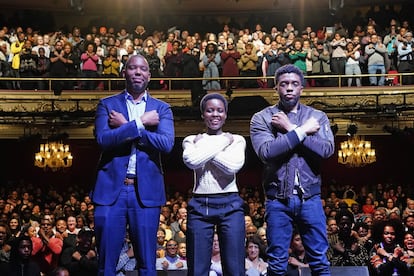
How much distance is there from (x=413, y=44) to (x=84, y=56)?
21.0 feet

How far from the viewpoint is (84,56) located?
14.6 meters

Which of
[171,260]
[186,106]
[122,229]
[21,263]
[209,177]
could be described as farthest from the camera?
[186,106]

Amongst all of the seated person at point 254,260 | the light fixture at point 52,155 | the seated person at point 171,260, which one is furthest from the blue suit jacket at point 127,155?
the light fixture at point 52,155

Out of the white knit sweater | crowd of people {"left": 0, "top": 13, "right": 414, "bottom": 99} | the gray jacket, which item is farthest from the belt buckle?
crowd of people {"left": 0, "top": 13, "right": 414, "bottom": 99}

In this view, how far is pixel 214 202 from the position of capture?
14.5 feet

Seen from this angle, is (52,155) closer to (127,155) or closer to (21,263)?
(21,263)

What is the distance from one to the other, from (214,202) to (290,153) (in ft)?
1.78

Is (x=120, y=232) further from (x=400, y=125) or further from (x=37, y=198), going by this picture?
(x=400, y=125)

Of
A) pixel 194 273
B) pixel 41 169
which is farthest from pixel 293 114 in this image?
pixel 41 169

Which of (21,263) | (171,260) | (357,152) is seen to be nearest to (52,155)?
(357,152)

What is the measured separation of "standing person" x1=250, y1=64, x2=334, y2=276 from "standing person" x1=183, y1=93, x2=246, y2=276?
0.69 feet

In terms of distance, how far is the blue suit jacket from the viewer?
13.7 feet

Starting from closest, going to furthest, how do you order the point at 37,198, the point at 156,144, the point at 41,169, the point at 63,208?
the point at 156,144 < the point at 63,208 < the point at 37,198 < the point at 41,169

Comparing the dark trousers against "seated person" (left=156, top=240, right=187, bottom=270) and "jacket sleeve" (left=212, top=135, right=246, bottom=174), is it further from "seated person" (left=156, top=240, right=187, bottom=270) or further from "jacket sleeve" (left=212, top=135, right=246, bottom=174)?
"seated person" (left=156, top=240, right=187, bottom=270)
